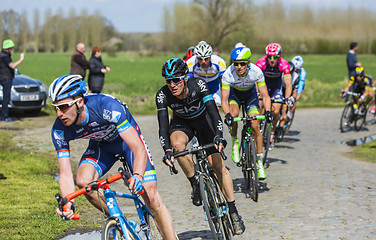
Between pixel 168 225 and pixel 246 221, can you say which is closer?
pixel 168 225

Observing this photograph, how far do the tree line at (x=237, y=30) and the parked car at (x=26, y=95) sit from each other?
16.5 metres

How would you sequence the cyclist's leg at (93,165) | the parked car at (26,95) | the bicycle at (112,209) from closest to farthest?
the bicycle at (112,209)
the cyclist's leg at (93,165)
the parked car at (26,95)

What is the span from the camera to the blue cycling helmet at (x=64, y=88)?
4.87 meters

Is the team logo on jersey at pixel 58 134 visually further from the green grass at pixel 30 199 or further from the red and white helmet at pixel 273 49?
the red and white helmet at pixel 273 49

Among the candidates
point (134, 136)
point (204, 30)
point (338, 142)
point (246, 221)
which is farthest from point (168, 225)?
point (204, 30)

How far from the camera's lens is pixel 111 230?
4.47m

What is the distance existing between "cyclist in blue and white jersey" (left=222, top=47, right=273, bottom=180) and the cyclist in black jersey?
1703 mm

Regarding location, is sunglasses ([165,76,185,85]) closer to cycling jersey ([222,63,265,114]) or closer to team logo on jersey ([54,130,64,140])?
team logo on jersey ([54,130,64,140])

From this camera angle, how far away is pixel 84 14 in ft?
577

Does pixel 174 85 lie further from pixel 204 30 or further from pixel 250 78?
pixel 204 30

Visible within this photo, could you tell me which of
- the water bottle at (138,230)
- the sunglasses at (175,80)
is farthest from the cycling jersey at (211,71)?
the water bottle at (138,230)

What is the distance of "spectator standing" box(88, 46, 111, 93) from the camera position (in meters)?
20.4

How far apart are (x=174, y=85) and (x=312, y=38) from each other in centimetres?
5620

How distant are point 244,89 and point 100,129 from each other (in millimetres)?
4586
